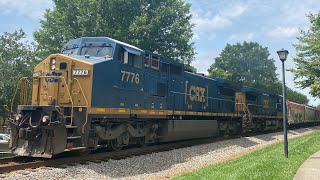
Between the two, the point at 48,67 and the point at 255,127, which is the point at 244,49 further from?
the point at 48,67

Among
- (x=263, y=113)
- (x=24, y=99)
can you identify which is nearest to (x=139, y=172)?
(x=24, y=99)

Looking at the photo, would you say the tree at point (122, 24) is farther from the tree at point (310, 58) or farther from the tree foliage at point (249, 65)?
the tree foliage at point (249, 65)

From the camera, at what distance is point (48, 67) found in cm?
1296

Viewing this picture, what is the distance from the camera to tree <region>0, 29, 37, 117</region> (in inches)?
1235

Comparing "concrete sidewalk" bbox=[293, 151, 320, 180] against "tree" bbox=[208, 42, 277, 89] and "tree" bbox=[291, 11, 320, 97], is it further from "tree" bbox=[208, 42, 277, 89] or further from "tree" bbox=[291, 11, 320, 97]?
"tree" bbox=[208, 42, 277, 89]

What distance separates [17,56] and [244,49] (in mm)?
65759

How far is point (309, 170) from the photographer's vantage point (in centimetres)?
1091

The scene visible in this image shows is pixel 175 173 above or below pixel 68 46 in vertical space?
below

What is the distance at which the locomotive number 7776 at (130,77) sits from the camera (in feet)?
45.1

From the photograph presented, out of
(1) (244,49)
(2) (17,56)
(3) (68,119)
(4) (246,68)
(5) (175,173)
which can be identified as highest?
(1) (244,49)

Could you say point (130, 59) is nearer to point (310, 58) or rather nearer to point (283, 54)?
point (283, 54)

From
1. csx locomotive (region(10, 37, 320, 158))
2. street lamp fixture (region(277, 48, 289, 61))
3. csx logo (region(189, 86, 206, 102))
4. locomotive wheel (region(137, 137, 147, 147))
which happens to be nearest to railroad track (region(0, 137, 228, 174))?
csx locomotive (region(10, 37, 320, 158))

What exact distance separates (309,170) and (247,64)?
76806 mm

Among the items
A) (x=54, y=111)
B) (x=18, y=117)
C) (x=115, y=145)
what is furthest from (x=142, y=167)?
(x=18, y=117)
